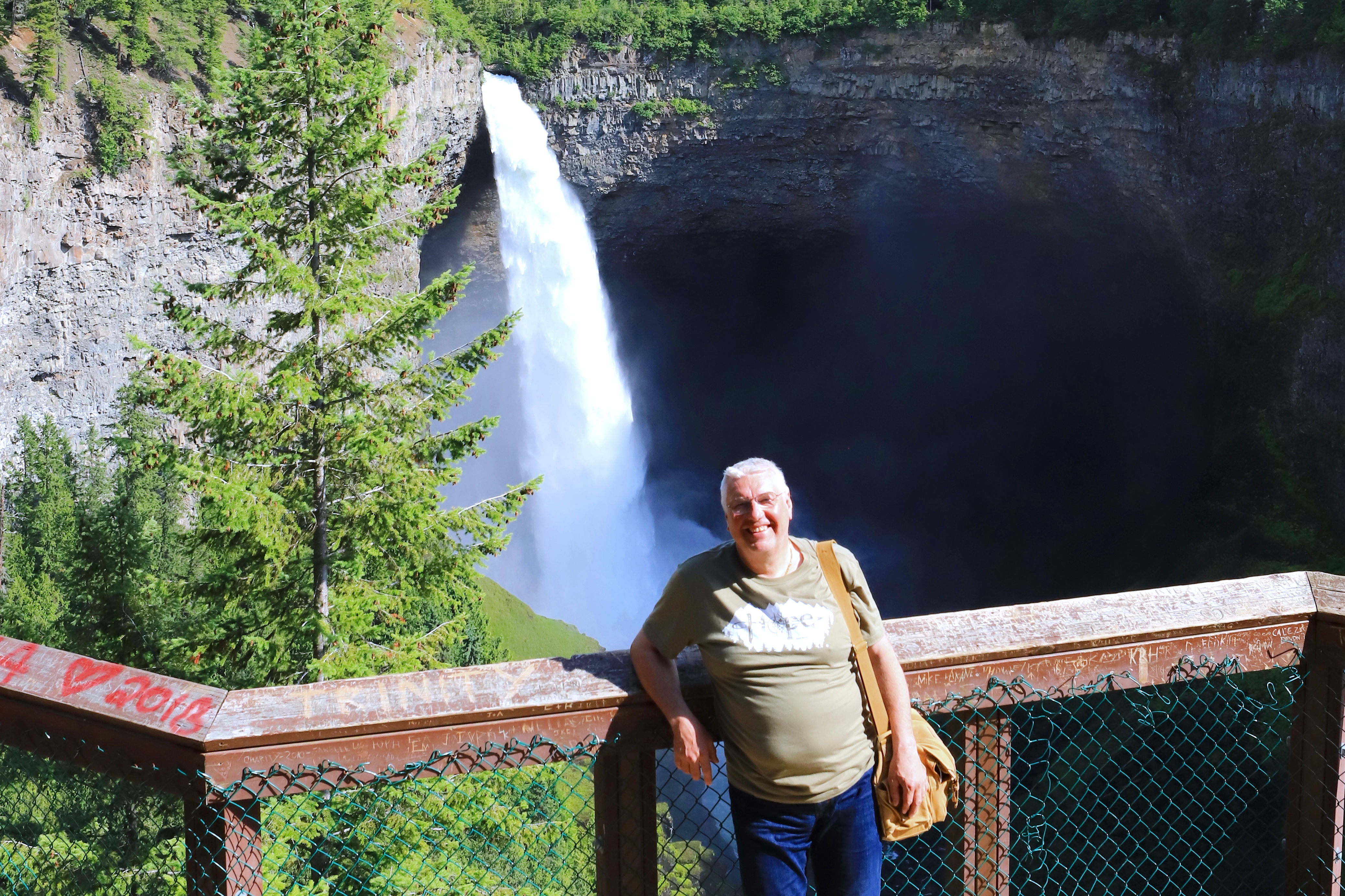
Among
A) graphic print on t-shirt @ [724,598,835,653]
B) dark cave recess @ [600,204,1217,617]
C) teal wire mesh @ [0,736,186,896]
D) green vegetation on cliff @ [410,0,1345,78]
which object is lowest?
teal wire mesh @ [0,736,186,896]

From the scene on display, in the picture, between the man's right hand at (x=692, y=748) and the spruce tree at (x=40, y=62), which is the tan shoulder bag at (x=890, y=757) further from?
the spruce tree at (x=40, y=62)

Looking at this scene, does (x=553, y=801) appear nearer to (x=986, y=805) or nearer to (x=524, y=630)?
(x=986, y=805)

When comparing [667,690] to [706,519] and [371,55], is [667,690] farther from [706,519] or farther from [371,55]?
[706,519]

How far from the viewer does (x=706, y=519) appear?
35438mm

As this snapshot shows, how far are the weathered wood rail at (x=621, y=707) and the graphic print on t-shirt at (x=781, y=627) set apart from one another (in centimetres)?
12

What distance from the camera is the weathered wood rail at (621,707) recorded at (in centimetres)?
183

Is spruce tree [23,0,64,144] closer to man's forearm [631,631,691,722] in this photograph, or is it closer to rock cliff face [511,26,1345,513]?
rock cliff face [511,26,1345,513]

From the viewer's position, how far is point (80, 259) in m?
23.7

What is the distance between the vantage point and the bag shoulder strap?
2.14 m

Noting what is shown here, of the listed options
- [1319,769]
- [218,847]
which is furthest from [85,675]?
[1319,769]

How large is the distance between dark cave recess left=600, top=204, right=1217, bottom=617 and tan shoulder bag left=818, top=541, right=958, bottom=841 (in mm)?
26957

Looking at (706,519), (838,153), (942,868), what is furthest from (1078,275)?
(942,868)

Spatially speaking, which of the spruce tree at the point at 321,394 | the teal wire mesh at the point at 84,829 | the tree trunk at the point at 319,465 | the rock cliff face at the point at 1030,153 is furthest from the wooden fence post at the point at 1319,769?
the rock cliff face at the point at 1030,153

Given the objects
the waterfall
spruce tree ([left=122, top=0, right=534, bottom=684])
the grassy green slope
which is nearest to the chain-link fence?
spruce tree ([left=122, top=0, right=534, bottom=684])
